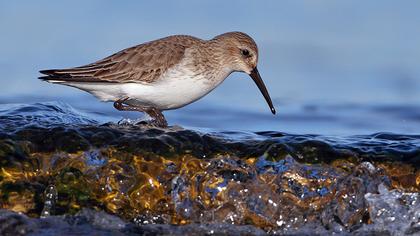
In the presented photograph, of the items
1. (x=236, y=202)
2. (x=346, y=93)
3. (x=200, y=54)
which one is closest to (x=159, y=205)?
(x=236, y=202)

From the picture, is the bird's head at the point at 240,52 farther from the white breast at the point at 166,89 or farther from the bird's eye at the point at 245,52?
the white breast at the point at 166,89

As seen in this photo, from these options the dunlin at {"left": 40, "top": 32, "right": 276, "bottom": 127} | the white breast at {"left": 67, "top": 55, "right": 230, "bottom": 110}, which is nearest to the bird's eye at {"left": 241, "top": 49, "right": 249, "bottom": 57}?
the dunlin at {"left": 40, "top": 32, "right": 276, "bottom": 127}

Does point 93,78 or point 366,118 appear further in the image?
point 366,118

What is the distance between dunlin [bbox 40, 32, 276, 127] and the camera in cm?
938

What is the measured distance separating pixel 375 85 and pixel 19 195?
7048 mm

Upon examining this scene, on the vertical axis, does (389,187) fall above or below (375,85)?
below

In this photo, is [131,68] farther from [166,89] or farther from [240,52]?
[240,52]

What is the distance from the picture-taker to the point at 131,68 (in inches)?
376

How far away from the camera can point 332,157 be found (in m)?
7.95

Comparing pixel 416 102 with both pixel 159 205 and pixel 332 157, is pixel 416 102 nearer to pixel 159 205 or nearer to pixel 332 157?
pixel 332 157

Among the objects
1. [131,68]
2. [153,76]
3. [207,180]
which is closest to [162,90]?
[153,76]

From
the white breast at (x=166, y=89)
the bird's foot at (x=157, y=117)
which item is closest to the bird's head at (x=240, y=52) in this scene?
the white breast at (x=166, y=89)

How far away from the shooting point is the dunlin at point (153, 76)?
30.8ft

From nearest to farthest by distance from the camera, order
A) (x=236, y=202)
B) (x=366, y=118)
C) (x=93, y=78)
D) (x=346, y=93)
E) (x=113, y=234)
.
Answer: (x=113, y=234), (x=236, y=202), (x=93, y=78), (x=366, y=118), (x=346, y=93)
